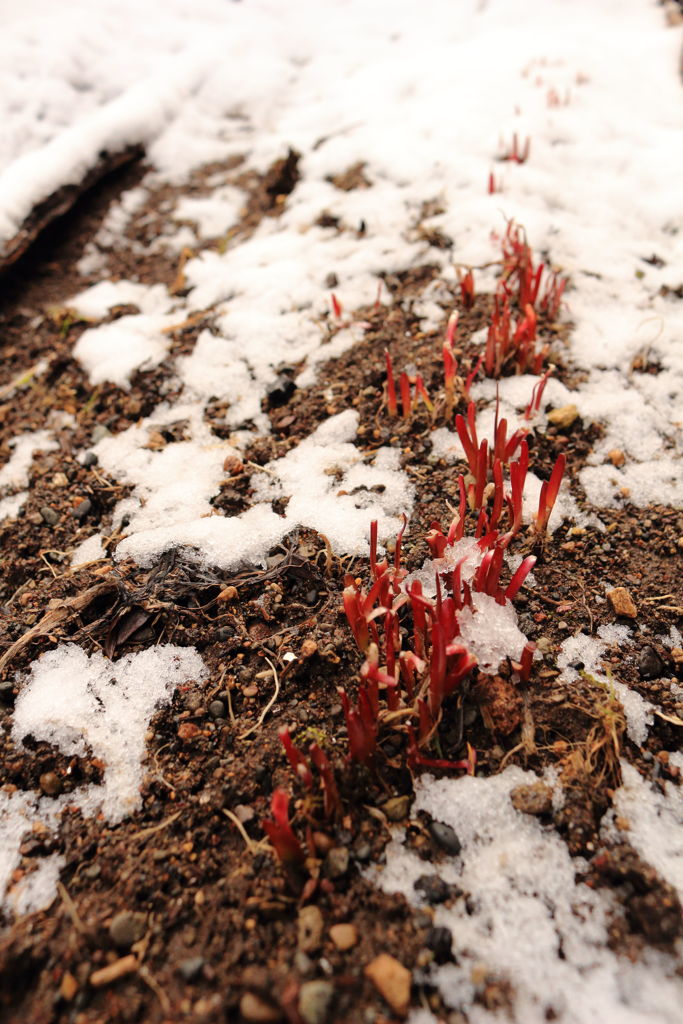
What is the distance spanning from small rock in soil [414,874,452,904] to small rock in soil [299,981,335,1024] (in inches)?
13.7

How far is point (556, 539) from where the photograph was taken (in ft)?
8.17

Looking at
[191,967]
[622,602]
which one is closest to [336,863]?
[191,967]

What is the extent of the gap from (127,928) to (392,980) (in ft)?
2.48

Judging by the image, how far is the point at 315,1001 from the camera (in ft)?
4.86

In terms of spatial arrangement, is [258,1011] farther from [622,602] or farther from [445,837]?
[622,602]

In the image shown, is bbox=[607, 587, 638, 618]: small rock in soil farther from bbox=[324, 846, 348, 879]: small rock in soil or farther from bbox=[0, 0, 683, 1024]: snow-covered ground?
bbox=[324, 846, 348, 879]: small rock in soil

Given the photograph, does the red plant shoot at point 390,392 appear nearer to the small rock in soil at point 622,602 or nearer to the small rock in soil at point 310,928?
the small rock in soil at point 622,602

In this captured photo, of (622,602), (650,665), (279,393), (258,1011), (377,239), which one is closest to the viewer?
(258,1011)

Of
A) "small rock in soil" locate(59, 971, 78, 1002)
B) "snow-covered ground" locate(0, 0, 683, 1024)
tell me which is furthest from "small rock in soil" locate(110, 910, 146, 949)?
"snow-covered ground" locate(0, 0, 683, 1024)

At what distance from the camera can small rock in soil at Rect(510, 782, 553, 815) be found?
1.81m

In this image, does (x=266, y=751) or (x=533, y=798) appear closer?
(x=533, y=798)

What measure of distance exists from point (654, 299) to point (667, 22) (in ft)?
14.1

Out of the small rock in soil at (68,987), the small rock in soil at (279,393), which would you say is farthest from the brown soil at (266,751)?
the small rock in soil at (279,393)

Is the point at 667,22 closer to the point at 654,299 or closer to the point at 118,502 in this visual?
the point at 654,299
